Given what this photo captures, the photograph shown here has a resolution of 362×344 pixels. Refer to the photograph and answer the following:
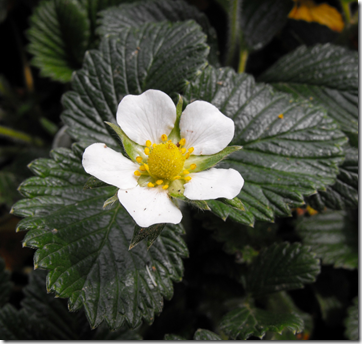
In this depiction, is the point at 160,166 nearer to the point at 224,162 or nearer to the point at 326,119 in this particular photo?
the point at 224,162

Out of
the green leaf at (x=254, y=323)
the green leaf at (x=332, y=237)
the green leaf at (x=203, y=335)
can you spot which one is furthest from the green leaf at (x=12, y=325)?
the green leaf at (x=332, y=237)

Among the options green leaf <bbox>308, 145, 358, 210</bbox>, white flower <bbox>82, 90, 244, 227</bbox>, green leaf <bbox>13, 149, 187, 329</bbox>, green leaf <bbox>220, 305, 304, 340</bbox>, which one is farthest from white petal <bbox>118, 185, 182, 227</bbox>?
green leaf <bbox>308, 145, 358, 210</bbox>

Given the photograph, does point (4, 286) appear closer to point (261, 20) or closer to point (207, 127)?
point (207, 127)

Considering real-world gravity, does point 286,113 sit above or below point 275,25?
below

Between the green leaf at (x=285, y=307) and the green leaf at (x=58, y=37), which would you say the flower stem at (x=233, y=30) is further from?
the green leaf at (x=285, y=307)

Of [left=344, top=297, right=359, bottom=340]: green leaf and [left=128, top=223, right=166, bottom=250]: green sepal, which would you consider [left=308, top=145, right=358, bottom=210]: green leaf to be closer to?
[left=344, top=297, right=359, bottom=340]: green leaf

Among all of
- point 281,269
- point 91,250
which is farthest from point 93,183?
point 281,269

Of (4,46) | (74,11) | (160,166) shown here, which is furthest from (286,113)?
(4,46)
